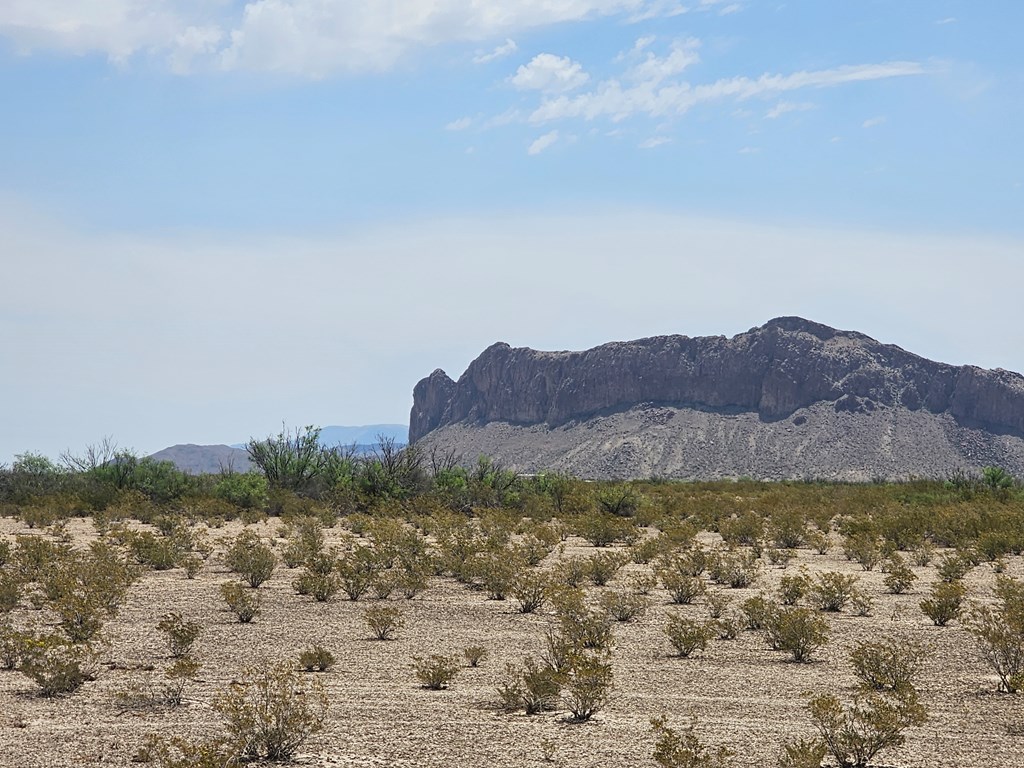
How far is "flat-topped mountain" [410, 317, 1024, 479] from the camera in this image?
12056 cm

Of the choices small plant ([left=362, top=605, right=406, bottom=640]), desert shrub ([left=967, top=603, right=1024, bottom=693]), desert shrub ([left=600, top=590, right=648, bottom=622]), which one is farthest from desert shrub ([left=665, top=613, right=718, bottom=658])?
small plant ([left=362, top=605, right=406, bottom=640])

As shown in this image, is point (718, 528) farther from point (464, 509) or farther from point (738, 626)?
point (738, 626)

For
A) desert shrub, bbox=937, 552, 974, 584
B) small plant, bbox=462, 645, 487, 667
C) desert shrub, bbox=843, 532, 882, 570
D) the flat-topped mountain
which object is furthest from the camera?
the flat-topped mountain

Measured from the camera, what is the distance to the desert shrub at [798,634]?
13062 mm

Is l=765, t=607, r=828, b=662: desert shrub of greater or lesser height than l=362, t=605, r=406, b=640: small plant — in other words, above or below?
below

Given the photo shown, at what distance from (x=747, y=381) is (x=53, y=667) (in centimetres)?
14591

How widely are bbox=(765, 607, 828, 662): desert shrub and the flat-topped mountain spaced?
315 ft

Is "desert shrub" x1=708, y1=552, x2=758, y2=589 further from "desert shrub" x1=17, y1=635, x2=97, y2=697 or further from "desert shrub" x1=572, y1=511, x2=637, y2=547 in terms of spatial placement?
"desert shrub" x1=17, y1=635, x2=97, y2=697

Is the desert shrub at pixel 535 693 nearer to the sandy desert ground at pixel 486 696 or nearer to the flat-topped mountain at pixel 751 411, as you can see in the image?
the sandy desert ground at pixel 486 696

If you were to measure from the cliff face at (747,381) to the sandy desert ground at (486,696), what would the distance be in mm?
125789

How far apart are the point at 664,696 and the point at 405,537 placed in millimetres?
13991

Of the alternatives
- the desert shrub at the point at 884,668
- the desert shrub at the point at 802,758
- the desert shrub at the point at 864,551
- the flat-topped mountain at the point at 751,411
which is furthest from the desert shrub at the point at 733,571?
the flat-topped mountain at the point at 751,411

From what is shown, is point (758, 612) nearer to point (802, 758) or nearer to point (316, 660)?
point (316, 660)

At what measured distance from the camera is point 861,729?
9141mm
